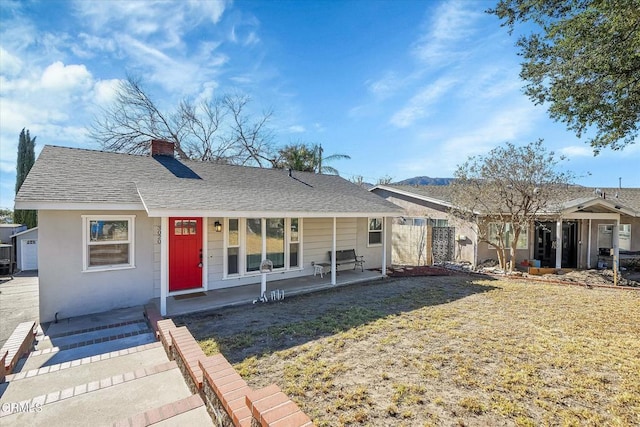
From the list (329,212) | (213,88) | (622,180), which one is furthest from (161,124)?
(622,180)

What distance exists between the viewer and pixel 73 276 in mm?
6973

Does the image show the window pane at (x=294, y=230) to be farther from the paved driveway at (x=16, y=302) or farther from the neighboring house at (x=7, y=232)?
the neighboring house at (x=7, y=232)

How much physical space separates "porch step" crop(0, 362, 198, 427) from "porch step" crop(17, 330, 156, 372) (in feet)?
5.00

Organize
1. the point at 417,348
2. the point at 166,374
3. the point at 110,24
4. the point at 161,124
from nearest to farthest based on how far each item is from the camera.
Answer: the point at 166,374
the point at 417,348
the point at 110,24
the point at 161,124

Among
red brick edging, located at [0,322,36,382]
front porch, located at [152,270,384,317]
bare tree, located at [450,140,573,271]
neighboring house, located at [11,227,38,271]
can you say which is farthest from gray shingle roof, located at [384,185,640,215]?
neighboring house, located at [11,227,38,271]

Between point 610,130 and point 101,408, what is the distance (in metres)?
11.1

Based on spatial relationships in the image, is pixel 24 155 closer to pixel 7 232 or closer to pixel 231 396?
pixel 7 232

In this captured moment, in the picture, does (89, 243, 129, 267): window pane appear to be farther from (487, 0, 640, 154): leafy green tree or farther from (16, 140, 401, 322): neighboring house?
(487, 0, 640, 154): leafy green tree

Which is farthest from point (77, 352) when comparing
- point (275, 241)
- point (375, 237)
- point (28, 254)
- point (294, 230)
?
point (28, 254)

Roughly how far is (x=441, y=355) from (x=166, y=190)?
7.14 metres

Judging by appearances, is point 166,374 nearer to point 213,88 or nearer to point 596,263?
point 596,263

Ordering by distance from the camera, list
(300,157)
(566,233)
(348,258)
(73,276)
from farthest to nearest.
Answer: (300,157) < (566,233) < (348,258) < (73,276)

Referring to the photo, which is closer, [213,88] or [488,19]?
[488,19]

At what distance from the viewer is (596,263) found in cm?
1476
